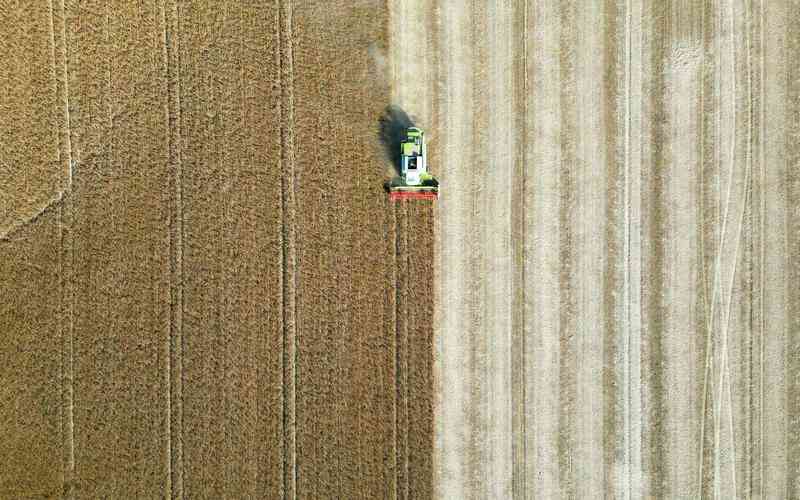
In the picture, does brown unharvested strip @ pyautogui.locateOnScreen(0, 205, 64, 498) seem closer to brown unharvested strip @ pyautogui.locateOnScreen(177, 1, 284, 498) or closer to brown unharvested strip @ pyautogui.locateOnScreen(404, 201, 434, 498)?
brown unharvested strip @ pyautogui.locateOnScreen(177, 1, 284, 498)

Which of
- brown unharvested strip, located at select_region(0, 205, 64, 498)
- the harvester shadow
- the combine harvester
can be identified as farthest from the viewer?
the harvester shadow

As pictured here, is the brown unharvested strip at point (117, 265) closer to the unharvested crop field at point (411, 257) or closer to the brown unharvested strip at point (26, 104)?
the unharvested crop field at point (411, 257)

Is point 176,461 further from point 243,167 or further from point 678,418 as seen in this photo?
point 678,418

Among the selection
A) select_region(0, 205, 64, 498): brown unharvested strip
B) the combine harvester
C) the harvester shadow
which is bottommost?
select_region(0, 205, 64, 498): brown unharvested strip

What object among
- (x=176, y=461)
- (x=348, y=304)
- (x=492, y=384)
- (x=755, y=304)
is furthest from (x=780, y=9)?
(x=176, y=461)

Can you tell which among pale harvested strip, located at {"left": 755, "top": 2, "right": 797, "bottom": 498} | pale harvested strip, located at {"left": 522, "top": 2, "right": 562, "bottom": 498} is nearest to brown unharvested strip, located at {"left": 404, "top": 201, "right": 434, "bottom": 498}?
pale harvested strip, located at {"left": 522, "top": 2, "right": 562, "bottom": 498}

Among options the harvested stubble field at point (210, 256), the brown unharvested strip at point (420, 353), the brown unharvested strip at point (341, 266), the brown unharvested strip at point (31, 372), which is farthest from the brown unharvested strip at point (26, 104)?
the brown unharvested strip at point (420, 353)
